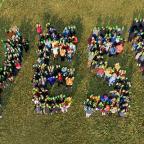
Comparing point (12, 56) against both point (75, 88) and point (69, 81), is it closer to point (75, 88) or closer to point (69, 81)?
point (69, 81)

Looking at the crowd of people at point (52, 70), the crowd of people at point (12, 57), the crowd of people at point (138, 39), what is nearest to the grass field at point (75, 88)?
the crowd of people at point (138, 39)

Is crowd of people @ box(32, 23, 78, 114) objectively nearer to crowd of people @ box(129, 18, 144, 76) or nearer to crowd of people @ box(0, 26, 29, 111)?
crowd of people @ box(0, 26, 29, 111)

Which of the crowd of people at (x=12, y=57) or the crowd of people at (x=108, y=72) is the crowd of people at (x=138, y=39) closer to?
the crowd of people at (x=108, y=72)

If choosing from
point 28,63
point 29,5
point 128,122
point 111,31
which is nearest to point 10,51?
point 28,63

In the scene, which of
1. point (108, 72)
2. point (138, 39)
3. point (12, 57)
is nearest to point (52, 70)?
point (12, 57)

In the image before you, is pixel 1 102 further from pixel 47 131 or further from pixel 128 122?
pixel 128 122
